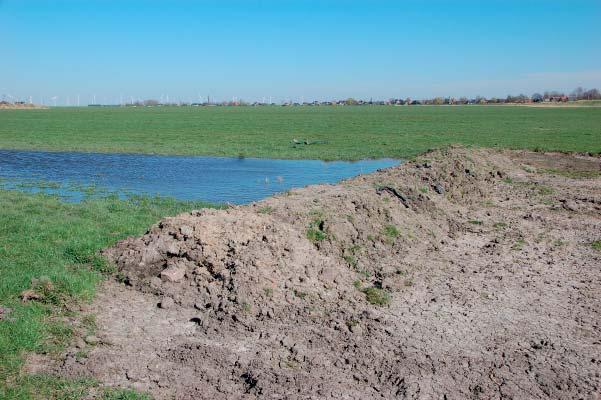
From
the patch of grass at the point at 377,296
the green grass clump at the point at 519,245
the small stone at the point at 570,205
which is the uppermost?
the small stone at the point at 570,205

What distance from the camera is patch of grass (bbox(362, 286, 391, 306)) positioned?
861cm

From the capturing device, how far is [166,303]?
8172 mm

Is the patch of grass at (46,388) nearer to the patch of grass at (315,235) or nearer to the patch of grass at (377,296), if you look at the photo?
the patch of grass at (377,296)

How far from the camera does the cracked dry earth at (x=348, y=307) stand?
6.41 metres

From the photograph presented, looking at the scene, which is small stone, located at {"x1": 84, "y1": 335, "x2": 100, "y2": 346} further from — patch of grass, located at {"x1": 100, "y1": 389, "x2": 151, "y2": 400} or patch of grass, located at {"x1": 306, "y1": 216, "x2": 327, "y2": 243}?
patch of grass, located at {"x1": 306, "y1": 216, "x2": 327, "y2": 243}

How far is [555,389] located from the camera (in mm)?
6340

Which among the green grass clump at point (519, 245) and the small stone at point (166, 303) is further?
the green grass clump at point (519, 245)

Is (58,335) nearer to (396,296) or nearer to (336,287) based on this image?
(336,287)

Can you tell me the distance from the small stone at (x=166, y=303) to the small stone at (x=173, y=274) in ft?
1.44

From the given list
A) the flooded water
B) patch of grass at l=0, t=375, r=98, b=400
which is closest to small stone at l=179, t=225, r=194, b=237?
patch of grass at l=0, t=375, r=98, b=400

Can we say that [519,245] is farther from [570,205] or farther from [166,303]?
[166,303]

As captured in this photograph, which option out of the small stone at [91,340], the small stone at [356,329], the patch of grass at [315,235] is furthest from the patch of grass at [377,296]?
the small stone at [91,340]

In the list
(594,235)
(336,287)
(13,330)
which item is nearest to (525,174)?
(594,235)

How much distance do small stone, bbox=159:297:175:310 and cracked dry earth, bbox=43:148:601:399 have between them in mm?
56
